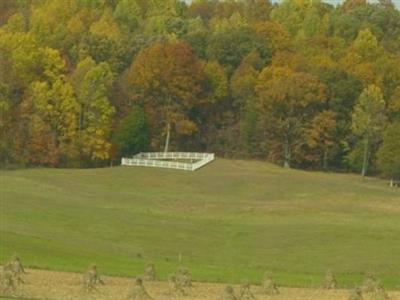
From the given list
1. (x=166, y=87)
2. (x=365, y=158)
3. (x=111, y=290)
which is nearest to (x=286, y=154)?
(x=365, y=158)

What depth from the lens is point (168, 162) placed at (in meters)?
92.7

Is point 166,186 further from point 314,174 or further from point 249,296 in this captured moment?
point 249,296

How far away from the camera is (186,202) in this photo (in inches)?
2886

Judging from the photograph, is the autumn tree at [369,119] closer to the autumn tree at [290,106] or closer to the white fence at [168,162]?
the autumn tree at [290,106]

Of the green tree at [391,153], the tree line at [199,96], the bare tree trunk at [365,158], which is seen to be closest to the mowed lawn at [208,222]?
the green tree at [391,153]

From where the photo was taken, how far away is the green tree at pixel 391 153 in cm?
9544

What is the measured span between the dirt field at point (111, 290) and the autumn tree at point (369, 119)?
66.7 m

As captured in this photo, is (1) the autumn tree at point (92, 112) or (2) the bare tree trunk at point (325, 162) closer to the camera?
(1) the autumn tree at point (92, 112)

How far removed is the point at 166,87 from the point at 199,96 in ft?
14.9

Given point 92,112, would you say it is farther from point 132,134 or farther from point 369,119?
point 369,119

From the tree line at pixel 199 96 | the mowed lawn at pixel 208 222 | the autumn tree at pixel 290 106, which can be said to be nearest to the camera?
the mowed lawn at pixel 208 222

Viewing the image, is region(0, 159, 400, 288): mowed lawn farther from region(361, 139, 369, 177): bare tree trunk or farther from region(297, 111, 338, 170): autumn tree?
region(297, 111, 338, 170): autumn tree

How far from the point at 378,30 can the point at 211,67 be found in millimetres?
30052

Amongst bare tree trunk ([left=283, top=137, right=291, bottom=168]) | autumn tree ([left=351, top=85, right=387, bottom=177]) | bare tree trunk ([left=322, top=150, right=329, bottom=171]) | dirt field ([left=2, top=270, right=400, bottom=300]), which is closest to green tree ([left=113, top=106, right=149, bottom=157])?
bare tree trunk ([left=283, top=137, right=291, bottom=168])
